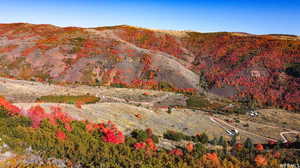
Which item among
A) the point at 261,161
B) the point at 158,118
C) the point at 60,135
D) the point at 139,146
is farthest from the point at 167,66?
the point at 60,135

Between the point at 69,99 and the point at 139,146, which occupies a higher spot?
the point at 139,146

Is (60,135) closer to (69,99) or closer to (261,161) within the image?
(261,161)

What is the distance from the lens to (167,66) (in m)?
94.6

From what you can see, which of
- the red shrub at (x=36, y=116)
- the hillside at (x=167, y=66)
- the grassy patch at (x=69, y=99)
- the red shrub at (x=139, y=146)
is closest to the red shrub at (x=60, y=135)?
the red shrub at (x=36, y=116)

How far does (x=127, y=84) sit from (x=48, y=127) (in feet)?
207

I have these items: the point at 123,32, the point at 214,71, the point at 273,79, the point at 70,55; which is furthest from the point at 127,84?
the point at 123,32

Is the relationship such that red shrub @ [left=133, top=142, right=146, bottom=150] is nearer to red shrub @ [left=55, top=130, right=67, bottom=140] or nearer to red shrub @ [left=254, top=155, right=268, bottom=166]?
red shrub @ [left=55, top=130, right=67, bottom=140]

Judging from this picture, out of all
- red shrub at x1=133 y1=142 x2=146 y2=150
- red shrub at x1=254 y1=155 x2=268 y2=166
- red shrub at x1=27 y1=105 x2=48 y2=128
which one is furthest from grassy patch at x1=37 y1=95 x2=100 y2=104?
red shrub at x1=254 y1=155 x2=268 y2=166

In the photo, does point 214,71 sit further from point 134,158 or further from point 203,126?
point 134,158

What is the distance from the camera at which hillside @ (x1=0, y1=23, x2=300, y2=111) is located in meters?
84.4

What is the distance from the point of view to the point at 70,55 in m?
98.7

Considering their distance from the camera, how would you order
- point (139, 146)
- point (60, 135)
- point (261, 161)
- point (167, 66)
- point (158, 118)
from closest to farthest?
1. point (60, 135)
2. point (261, 161)
3. point (139, 146)
4. point (158, 118)
5. point (167, 66)

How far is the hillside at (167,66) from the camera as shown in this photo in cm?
8444

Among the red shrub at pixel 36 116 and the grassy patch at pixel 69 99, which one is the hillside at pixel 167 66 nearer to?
the grassy patch at pixel 69 99
